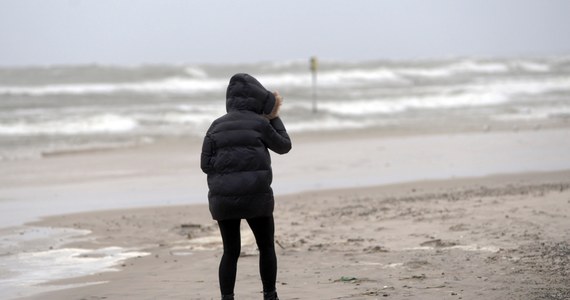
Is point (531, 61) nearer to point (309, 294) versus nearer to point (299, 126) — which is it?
point (299, 126)

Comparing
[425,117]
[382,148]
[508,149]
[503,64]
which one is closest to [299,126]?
[425,117]

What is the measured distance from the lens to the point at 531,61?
5656 cm

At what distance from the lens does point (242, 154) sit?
5621mm

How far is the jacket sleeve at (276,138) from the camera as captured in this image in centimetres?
573

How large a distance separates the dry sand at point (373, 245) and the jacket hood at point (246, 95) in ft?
5.00

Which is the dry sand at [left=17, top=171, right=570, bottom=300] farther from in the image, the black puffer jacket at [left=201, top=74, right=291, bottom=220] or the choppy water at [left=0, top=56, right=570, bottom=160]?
the choppy water at [left=0, top=56, right=570, bottom=160]

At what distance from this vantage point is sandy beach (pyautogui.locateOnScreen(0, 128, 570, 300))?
687 cm

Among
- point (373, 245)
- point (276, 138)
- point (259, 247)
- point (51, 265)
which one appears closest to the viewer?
point (276, 138)

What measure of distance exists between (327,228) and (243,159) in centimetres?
401

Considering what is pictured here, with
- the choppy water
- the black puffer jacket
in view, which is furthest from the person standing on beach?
the choppy water

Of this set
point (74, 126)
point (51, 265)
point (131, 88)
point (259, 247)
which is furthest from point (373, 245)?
point (131, 88)

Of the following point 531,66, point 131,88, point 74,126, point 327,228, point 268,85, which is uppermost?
point 531,66

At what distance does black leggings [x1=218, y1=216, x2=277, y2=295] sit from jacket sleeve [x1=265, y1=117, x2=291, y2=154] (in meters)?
0.45

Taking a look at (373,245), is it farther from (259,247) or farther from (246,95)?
(246,95)
